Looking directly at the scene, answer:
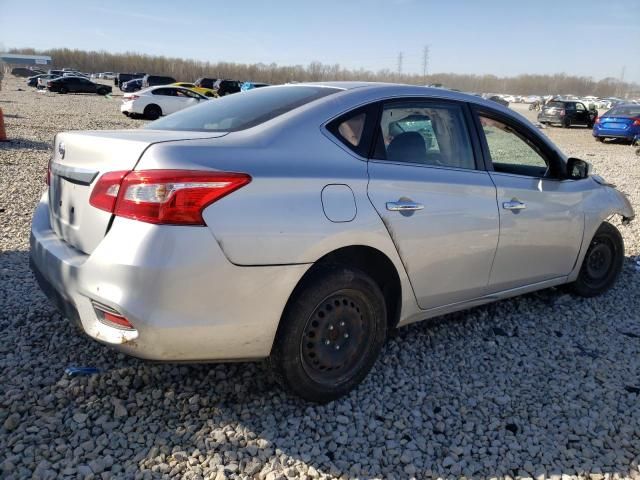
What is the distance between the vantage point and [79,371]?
304cm

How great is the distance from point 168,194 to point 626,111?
23.2 meters

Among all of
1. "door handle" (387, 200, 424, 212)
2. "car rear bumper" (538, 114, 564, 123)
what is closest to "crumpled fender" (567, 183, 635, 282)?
"door handle" (387, 200, 424, 212)

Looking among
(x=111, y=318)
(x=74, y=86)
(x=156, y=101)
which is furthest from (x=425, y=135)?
(x=74, y=86)

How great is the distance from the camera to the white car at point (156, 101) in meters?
23.2

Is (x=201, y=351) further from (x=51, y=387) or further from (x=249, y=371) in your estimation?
(x=51, y=387)

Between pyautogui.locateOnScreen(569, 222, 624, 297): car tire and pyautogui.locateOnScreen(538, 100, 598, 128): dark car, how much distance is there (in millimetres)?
26203

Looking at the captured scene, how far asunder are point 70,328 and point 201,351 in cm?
164

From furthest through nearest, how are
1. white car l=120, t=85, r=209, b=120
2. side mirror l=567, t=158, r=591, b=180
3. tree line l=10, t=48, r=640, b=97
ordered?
tree line l=10, t=48, r=640, b=97 < white car l=120, t=85, r=209, b=120 < side mirror l=567, t=158, r=591, b=180

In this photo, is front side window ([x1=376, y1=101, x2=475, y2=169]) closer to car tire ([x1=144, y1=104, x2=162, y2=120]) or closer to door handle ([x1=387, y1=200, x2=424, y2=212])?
door handle ([x1=387, y1=200, x2=424, y2=212])

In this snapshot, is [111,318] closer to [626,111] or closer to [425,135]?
[425,135]

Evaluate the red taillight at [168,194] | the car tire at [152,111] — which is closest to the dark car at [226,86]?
the car tire at [152,111]

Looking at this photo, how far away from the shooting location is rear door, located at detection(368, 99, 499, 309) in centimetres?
291

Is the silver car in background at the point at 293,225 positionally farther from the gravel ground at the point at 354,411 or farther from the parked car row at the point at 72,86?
the parked car row at the point at 72,86

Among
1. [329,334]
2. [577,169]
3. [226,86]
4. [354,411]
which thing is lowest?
[354,411]
